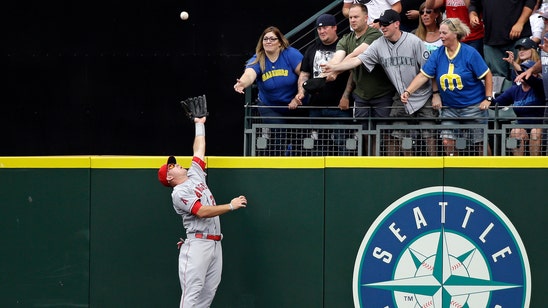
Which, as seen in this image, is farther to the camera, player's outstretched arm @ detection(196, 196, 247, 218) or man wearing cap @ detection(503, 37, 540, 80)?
man wearing cap @ detection(503, 37, 540, 80)

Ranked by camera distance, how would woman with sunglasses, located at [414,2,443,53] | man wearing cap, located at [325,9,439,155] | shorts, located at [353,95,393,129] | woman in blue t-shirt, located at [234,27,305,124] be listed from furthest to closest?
woman with sunglasses, located at [414,2,443,53]
woman in blue t-shirt, located at [234,27,305,124]
shorts, located at [353,95,393,129]
man wearing cap, located at [325,9,439,155]

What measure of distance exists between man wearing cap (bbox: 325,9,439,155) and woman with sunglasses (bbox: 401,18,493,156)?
101mm

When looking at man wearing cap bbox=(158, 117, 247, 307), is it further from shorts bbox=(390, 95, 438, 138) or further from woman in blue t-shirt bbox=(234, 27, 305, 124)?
shorts bbox=(390, 95, 438, 138)

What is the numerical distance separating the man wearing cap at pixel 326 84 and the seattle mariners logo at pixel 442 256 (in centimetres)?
94

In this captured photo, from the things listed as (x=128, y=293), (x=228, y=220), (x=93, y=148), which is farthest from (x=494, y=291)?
(x=93, y=148)

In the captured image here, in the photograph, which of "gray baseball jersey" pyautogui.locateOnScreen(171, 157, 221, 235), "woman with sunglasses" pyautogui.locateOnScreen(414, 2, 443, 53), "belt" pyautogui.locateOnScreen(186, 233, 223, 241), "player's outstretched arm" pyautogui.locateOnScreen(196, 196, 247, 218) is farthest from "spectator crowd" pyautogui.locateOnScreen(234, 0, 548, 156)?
"belt" pyautogui.locateOnScreen(186, 233, 223, 241)

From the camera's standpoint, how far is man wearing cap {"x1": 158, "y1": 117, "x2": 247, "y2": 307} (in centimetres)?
965

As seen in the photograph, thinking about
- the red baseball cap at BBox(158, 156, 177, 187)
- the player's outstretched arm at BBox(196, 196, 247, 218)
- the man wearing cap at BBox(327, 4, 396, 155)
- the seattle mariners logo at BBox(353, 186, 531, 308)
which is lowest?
the seattle mariners logo at BBox(353, 186, 531, 308)

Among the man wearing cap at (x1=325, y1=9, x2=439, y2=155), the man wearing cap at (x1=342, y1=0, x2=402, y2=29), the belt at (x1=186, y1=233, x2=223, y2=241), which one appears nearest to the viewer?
the belt at (x1=186, y1=233, x2=223, y2=241)

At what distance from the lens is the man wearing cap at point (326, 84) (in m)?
10.4

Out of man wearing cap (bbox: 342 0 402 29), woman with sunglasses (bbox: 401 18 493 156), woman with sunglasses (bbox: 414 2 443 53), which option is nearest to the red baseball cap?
woman with sunglasses (bbox: 401 18 493 156)

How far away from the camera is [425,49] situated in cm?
1027

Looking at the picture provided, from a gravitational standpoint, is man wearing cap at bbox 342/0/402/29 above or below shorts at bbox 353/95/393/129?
above

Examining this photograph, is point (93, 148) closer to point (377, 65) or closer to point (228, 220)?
point (228, 220)
